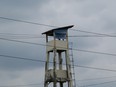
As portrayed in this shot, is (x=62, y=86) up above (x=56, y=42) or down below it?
below

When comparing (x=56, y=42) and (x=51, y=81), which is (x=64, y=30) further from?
(x=51, y=81)

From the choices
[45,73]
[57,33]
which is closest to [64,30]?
[57,33]

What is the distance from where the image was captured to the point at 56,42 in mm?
61688

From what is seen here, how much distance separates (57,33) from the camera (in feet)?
204

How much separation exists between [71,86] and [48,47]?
16.4 feet

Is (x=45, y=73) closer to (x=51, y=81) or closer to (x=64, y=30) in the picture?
(x=51, y=81)

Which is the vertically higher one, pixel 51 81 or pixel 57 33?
pixel 57 33

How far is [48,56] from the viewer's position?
2477 inches

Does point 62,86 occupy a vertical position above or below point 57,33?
below

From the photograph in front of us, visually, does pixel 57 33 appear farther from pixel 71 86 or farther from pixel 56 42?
pixel 71 86

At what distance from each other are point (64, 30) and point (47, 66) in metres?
4.40

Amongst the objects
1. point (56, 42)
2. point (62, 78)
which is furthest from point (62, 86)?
point (56, 42)

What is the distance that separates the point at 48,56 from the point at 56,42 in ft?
7.10

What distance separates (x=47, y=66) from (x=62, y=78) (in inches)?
83.5
